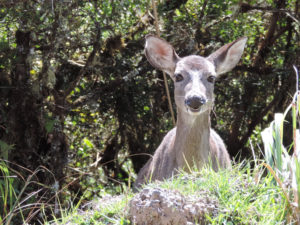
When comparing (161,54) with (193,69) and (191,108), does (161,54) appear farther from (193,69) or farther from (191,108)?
(191,108)

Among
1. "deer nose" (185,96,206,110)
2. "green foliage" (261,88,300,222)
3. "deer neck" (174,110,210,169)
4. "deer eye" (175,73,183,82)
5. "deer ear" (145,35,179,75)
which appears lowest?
"deer neck" (174,110,210,169)

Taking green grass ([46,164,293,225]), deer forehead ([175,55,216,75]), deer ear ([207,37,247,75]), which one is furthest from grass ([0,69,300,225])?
deer ear ([207,37,247,75])

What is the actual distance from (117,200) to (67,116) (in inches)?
170

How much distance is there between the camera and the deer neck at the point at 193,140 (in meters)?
5.73

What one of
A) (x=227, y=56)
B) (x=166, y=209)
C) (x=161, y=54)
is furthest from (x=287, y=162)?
(x=161, y=54)

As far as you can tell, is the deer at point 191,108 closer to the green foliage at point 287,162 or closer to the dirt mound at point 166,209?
the green foliage at point 287,162

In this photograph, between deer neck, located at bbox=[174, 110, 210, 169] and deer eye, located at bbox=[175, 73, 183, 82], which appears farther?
deer eye, located at bbox=[175, 73, 183, 82]

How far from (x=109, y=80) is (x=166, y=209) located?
5217 mm

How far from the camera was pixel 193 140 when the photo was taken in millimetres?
5766

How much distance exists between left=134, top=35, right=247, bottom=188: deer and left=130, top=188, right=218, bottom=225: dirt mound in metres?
2.25

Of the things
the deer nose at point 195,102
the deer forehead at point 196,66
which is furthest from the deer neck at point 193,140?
the deer forehead at point 196,66

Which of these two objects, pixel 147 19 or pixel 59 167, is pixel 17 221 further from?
pixel 147 19

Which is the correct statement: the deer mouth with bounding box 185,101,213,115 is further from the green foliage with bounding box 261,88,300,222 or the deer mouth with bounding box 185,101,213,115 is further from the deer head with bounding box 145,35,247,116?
the green foliage with bounding box 261,88,300,222

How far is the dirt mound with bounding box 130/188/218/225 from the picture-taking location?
123 inches
